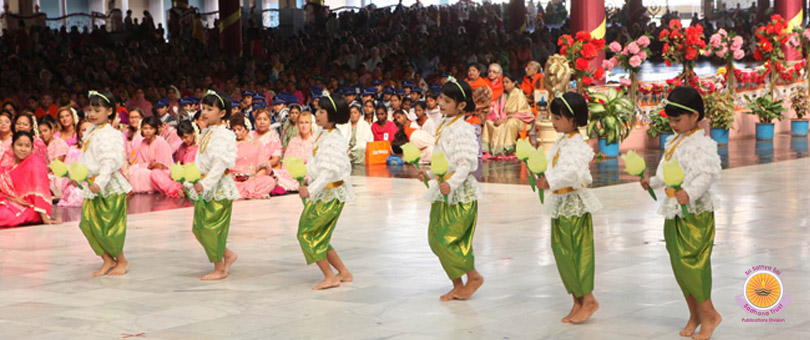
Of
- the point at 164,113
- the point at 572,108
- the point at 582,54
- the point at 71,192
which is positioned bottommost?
the point at 71,192

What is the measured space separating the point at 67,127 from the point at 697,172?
782 cm

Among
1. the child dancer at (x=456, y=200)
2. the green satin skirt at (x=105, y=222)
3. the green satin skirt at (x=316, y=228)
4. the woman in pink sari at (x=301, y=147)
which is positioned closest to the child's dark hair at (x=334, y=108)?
the green satin skirt at (x=316, y=228)

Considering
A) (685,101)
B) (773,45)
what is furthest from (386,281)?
(773,45)

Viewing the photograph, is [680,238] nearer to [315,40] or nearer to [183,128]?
[183,128]

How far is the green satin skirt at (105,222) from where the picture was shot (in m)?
6.83

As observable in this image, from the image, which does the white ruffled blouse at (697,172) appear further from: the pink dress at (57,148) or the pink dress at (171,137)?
the pink dress at (171,137)

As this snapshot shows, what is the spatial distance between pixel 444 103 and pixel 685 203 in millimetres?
1580

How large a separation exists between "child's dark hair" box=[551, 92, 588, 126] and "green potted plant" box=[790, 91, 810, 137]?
1194 cm

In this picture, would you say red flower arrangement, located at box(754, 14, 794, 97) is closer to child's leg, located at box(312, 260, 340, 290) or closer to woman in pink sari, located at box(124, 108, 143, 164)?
woman in pink sari, located at box(124, 108, 143, 164)

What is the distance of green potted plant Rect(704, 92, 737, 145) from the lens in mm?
14953

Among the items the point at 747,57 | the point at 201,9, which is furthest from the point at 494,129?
the point at 201,9

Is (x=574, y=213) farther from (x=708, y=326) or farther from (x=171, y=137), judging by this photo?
(x=171, y=137)

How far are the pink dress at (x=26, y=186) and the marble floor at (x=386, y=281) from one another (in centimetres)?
21

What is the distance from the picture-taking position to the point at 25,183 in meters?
9.22
